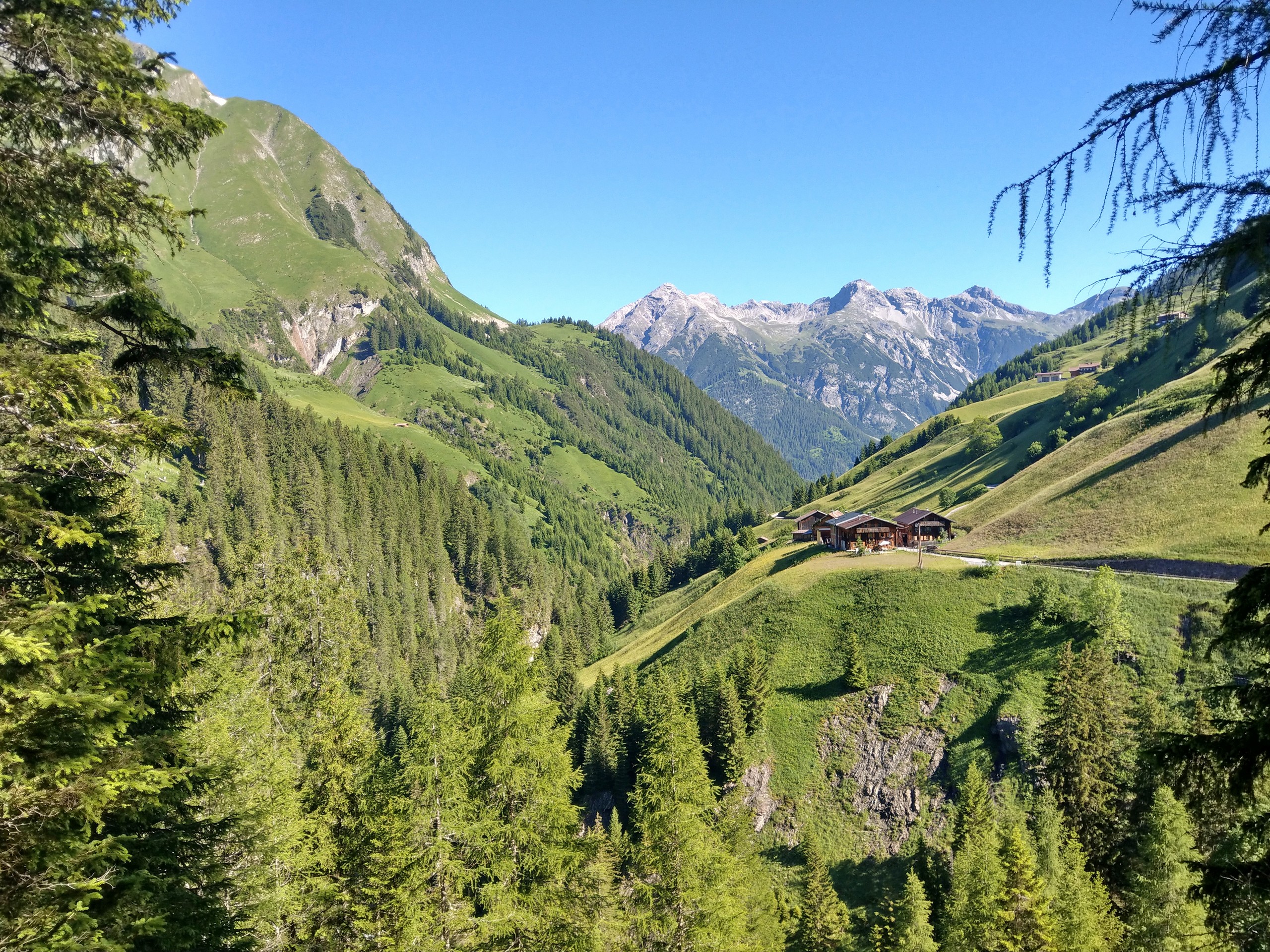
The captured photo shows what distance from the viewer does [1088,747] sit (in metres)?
35.4

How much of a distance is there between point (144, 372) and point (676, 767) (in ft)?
59.7

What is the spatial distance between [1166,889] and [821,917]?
1628 cm

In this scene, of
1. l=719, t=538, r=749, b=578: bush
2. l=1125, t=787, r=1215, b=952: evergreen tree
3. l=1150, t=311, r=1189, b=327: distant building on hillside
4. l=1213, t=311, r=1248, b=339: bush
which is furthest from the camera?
l=1213, t=311, r=1248, b=339: bush

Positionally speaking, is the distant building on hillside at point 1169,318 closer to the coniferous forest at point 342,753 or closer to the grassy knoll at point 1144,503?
the coniferous forest at point 342,753

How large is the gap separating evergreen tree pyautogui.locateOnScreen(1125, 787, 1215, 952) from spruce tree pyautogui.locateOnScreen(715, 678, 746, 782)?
85.6 feet

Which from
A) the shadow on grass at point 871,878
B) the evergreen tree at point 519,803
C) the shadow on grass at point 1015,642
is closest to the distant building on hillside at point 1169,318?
the evergreen tree at point 519,803

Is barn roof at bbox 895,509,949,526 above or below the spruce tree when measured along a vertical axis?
above

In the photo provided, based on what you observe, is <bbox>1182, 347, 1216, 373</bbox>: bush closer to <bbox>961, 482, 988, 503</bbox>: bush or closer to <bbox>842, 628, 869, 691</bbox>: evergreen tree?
<bbox>961, 482, 988, 503</bbox>: bush

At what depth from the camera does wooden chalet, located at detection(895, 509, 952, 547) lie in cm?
7719

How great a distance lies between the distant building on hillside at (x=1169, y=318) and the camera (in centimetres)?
753

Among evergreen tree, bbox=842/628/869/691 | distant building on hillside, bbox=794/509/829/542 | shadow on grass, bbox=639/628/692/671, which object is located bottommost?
evergreen tree, bbox=842/628/869/691

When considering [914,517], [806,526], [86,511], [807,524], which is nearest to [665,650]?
[914,517]

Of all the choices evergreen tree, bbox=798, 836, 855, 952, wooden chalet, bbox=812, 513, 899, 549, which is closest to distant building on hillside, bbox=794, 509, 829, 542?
wooden chalet, bbox=812, 513, 899, 549

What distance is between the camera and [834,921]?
33.2 meters
